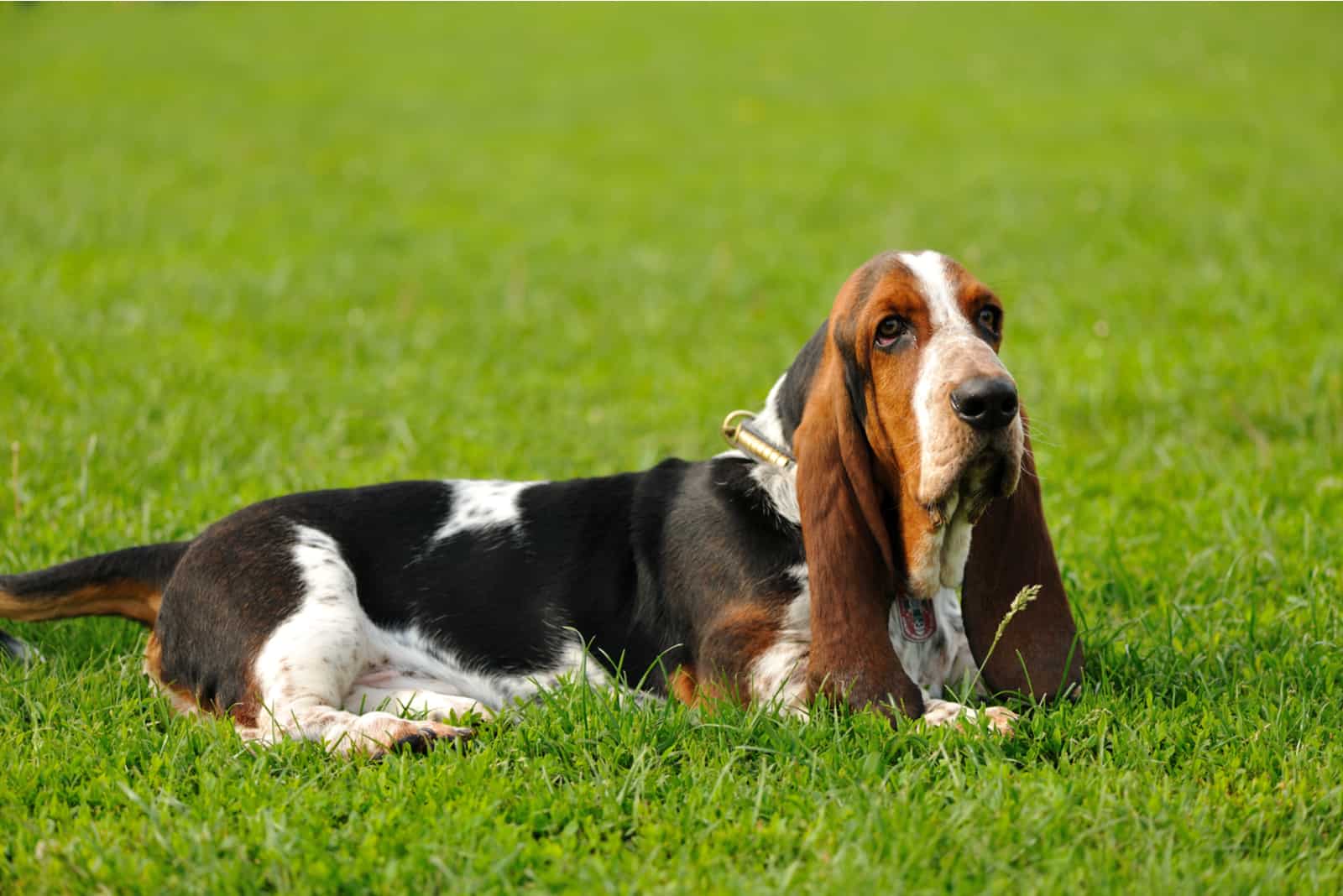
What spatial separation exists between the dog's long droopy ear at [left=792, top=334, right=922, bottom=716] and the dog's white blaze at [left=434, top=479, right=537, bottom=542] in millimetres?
1074

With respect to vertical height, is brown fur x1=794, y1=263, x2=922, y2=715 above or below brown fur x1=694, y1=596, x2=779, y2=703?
above

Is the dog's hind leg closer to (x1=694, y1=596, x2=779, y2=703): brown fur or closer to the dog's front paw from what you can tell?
(x1=694, y1=596, x2=779, y2=703): brown fur

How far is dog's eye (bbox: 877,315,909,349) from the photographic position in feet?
12.0

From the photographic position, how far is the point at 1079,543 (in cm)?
542

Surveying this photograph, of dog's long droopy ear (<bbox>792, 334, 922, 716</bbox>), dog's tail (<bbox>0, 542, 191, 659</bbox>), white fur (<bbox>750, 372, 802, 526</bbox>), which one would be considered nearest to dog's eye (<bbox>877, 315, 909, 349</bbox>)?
dog's long droopy ear (<bbox>792, 334, 922, 716</bbox>)

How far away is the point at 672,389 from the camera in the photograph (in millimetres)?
7926

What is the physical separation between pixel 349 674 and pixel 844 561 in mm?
1465

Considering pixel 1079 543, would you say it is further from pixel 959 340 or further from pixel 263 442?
pixel 263 442

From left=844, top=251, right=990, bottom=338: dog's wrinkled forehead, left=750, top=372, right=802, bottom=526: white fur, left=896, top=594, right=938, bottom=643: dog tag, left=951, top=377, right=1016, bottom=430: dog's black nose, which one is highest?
left=844, top=251, right=990, bottom=338: dog's wrinkled forehead

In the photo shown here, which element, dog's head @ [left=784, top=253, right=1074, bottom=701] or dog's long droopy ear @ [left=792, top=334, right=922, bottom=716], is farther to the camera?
dog's long droopy ear @ [left=792, top=334, right=922, bottom=716]

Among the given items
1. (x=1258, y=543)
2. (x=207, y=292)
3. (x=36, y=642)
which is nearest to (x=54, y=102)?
(x=207, y=292)

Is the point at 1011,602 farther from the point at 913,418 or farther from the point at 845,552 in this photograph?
the point at 913,418

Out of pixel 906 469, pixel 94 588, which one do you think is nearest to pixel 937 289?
pixel 906 469

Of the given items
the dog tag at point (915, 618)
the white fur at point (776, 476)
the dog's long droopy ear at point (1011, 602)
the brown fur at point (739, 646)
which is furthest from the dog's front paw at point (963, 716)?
the white fur at point (776, 476)
